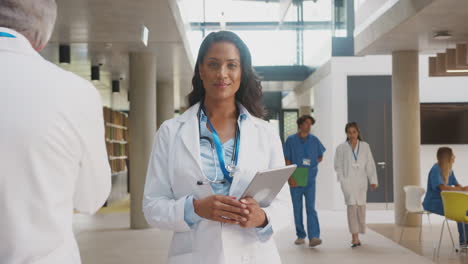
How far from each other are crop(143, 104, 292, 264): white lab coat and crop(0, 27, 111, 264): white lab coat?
637 millimetres

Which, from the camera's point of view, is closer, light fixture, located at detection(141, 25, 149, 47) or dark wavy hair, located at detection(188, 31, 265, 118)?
dark wavy hair, located at detection(188, 31, 265, 118)

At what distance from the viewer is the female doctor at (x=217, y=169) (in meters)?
2.14

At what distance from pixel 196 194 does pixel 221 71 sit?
0.46m

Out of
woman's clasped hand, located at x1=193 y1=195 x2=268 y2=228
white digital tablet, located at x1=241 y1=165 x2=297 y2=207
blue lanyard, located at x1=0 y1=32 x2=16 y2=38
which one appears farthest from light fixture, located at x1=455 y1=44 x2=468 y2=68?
blue lanyard, located at x1=0 y1=32 x2=16 y2=38

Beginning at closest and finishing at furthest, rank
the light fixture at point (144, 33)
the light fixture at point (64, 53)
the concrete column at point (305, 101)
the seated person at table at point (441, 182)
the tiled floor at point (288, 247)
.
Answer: the tiled floor at point (288, 247) → the seated person at table at point (441, 182) → the light fixture at point (144, 33) → the light fixture at point (64, 53) → the concrete column at point (305, 101)

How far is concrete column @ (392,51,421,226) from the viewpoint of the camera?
12.7 meters

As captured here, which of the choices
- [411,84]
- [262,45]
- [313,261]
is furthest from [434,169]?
[262,45]

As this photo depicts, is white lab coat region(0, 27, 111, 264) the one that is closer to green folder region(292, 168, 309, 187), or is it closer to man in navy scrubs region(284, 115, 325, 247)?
green folder region(292, 168, 309, 187)

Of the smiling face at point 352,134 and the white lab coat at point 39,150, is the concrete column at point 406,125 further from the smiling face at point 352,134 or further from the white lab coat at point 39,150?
the white lab coat at point 39,150

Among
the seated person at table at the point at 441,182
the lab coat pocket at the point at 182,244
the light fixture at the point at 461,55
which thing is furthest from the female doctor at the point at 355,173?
the lab coat pocket at the point at 182,244

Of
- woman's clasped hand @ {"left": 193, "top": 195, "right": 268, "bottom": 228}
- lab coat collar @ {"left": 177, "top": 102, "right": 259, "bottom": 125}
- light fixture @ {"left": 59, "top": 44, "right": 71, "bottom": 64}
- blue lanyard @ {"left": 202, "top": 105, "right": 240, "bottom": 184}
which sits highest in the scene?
light fixture @ {"left": 59, "top": 44, "right": 71, "bottom": 64}

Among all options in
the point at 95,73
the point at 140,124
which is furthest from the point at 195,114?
the point at 95,73

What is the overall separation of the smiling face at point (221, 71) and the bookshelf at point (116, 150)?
16348 mm

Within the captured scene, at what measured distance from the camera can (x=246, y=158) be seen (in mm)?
2248
